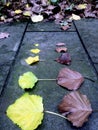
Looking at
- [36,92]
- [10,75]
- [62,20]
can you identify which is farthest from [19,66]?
[62,20]

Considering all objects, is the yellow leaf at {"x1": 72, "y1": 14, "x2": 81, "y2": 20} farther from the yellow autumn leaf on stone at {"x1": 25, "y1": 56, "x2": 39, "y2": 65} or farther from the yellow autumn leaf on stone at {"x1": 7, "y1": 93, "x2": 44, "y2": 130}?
the yellow autumn leaf on stone at {"x1": 7, "y1": 93, "x2": 44, "y2": 130}

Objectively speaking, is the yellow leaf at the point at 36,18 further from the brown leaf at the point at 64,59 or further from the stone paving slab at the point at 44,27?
the brown leaf at the point at 64,59

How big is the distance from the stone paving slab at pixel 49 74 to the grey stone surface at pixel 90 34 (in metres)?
0.07

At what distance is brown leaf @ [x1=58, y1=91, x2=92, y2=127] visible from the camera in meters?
1.36

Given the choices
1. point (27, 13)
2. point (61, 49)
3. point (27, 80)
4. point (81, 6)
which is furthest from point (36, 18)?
point (27, 80)

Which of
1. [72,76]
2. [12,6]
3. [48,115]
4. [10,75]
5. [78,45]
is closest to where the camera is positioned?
[48,115]

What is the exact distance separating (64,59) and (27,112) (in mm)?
773

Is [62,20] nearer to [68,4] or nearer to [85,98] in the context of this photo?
[68,4]

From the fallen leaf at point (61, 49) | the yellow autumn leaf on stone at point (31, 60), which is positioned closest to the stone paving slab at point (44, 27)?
the fallen leaf at point (61, 49)

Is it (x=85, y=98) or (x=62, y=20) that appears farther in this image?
(x=62, y=20)

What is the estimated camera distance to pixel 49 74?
6.10ft

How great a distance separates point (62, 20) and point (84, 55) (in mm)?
1032

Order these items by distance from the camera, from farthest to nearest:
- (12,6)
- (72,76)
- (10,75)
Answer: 1. (12,6)
2. (10,75)
3. (72,76)

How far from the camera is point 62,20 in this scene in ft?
9.98
